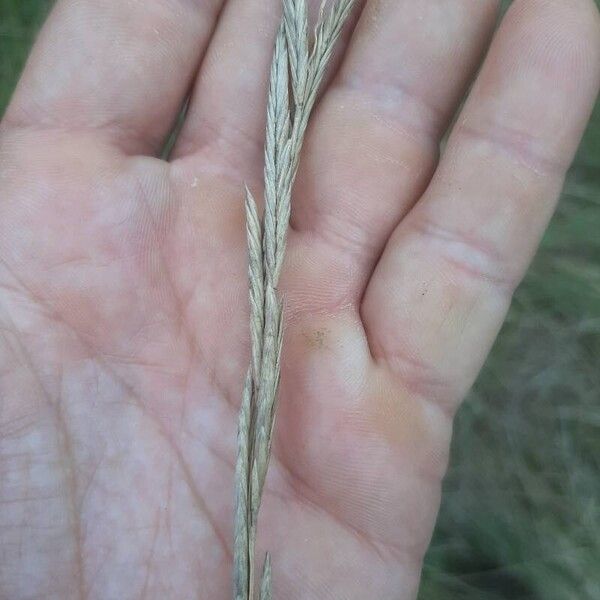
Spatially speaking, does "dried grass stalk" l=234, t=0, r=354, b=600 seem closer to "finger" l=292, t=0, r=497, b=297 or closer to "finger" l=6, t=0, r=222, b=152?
"finger" l=292, t=0, r=497, b=297

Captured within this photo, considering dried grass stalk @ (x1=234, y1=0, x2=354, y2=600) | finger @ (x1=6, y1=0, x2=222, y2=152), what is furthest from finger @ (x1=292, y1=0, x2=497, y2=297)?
finger @ (x1=6, y1=0, x2=222, y2=152)

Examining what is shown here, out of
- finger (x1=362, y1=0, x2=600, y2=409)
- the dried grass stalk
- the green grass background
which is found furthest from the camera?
the green grass background

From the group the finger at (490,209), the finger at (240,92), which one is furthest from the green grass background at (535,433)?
the finger at (240,92)

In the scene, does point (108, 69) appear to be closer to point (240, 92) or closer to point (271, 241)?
point (240, 92)

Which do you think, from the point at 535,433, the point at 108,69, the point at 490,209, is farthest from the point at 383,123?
the point at 535,433

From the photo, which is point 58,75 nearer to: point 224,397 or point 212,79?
point 212,79

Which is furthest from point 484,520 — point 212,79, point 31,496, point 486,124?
point 212,79

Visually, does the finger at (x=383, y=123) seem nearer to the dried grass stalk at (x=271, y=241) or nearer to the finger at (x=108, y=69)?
the dried grass stalk at (x=271, y=241)
